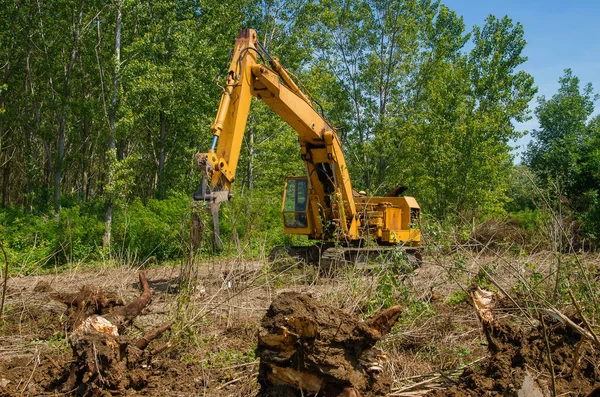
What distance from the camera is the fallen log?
402 cm

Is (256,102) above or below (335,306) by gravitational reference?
above

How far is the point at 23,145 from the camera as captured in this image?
2864cm

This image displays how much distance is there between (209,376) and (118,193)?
1230cm

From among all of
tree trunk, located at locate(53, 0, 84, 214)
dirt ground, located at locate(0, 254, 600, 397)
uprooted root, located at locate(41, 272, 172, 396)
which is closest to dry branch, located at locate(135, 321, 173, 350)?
uprooted root, located at locate(41, 272, 172, 396)

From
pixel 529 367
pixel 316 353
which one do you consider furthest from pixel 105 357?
pixel 529 367

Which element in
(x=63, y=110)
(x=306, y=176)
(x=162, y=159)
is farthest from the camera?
(x=162, y=159)

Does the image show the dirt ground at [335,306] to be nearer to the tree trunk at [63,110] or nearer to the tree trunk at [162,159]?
the tree trunk at [63,110]

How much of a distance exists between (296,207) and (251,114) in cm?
1089

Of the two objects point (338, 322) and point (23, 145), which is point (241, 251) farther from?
point (23, 145)

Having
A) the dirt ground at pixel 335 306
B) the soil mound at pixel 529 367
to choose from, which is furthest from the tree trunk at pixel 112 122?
the soil mound at pixel 529 367

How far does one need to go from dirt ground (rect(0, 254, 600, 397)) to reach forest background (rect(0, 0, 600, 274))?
589 centimetres

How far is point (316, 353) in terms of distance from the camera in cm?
404

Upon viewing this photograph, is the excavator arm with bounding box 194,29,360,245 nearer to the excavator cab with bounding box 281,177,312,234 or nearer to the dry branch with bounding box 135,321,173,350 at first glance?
the excavator cab with bounding box 281,177,312,234

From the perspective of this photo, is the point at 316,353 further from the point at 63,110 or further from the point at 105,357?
the point at 63,110
